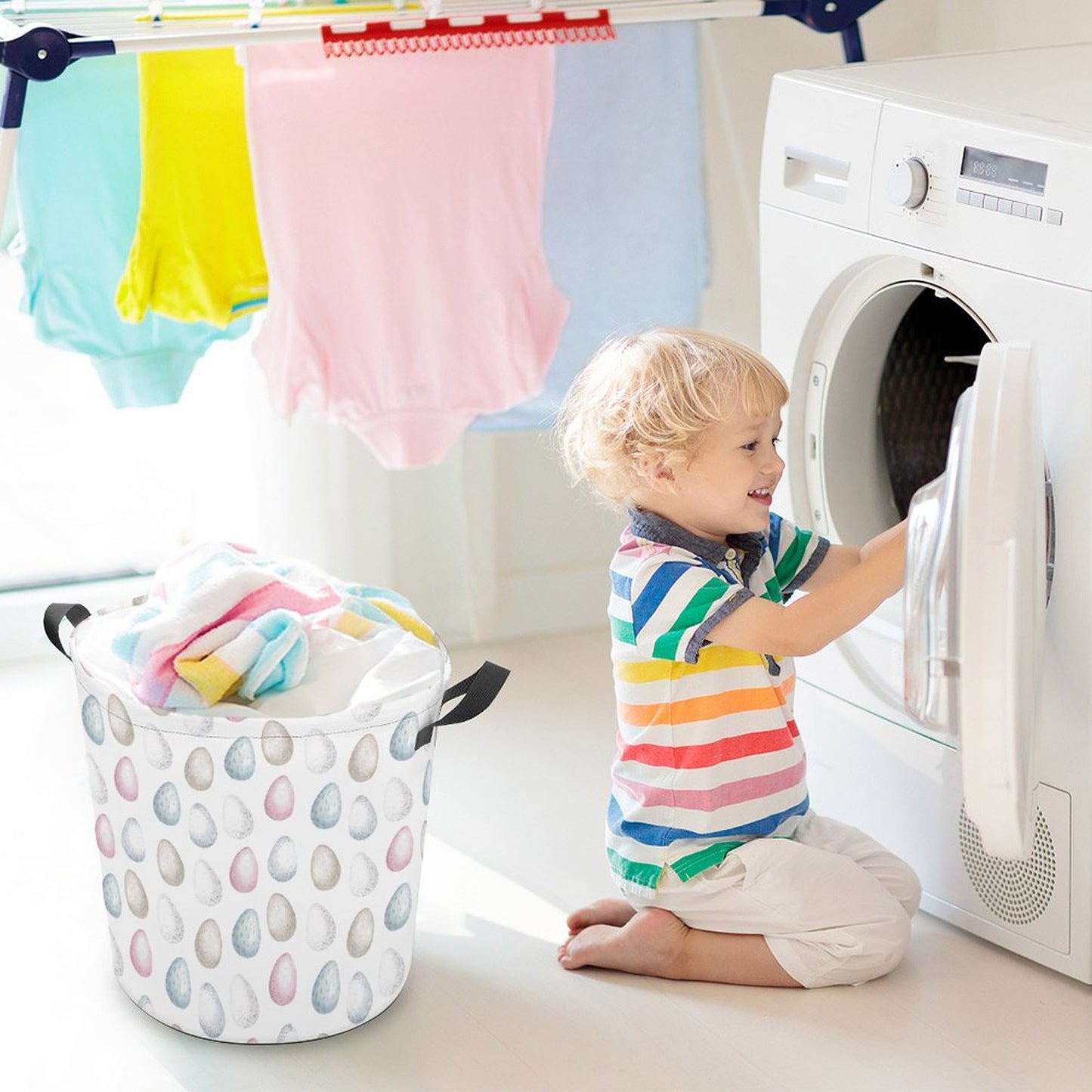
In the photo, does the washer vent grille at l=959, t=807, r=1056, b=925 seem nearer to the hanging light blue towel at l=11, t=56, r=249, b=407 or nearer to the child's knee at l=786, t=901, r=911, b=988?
the child's knee at l=786, t=901, r=911, b=988

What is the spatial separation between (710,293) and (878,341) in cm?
82

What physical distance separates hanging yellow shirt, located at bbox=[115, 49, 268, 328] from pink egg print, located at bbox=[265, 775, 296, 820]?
659 millimetres

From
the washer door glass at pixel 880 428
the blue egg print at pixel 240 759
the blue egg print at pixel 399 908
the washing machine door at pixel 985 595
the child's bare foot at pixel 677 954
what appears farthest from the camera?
the washer door glass at pixel 880 428

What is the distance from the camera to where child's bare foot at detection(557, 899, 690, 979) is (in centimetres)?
169

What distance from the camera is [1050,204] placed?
1489mm

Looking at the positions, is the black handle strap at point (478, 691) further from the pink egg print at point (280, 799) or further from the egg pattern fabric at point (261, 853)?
the pink egg print at point (280, 799)

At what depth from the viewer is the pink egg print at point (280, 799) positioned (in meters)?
1.49

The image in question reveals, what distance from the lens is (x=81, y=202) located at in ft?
6.17

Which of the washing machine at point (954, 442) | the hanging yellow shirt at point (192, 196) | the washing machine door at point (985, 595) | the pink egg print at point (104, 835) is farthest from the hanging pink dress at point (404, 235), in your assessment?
the washing machine door at point (985, 595)

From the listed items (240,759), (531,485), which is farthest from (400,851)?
(531,485)

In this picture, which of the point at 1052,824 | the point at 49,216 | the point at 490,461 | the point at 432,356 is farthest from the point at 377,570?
Result: the point at 1052,824

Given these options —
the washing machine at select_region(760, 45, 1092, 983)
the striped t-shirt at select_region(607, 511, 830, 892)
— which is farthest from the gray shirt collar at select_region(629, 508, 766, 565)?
the washing machine at select_region(760, 45, 1092, 983)

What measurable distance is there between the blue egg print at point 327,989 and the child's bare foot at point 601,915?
29cm

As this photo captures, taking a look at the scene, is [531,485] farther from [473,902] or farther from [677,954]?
[677,954]
